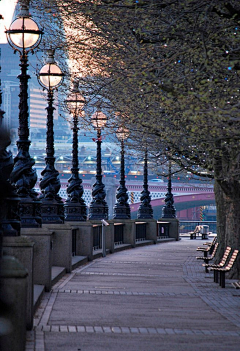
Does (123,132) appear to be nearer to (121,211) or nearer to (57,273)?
(121,211)

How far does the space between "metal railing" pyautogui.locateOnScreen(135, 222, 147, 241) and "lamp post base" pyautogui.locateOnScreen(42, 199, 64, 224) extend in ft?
59.8

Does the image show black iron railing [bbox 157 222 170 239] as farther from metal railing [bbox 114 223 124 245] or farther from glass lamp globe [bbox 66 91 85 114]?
glass lamp globe [bbox 66 91 85 114]

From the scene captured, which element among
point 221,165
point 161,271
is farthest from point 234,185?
point 161,271

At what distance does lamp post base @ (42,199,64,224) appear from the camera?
18.8 m

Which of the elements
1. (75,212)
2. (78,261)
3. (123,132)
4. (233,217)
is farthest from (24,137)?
(123,132)

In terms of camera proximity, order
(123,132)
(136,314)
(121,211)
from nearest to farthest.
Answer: (136,314) → (123,132) → (121,211)

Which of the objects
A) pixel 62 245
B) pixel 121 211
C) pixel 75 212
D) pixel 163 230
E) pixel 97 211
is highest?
pixel 121 211

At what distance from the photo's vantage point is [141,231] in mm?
39250

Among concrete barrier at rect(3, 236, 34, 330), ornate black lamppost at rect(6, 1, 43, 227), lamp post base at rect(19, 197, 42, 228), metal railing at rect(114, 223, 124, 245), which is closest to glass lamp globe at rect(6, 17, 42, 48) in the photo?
ornate black lamppost at rect(6, 1, 43, 227)

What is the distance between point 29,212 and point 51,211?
188 inches

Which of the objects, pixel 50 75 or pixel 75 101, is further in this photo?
pixel 75 101

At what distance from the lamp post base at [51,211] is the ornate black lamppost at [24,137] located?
4.49m

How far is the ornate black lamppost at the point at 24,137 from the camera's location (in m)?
13.9

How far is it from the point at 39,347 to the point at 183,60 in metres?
8.51
